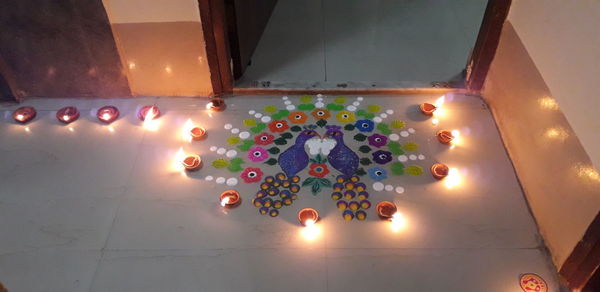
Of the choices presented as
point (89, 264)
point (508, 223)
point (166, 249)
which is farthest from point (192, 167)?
point (508, 223)

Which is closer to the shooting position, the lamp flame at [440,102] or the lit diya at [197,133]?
the lit diya at [197,133]

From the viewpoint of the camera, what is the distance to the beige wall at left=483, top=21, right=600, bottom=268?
1.61 metres

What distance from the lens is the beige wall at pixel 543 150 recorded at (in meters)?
1.61

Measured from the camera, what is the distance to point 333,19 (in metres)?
3.35

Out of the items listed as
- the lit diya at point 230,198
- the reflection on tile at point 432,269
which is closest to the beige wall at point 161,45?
the lit diya at point 230,198

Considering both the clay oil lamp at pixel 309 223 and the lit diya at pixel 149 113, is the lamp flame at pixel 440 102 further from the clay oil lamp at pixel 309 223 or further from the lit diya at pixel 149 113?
the lit diya at pixel 149 113

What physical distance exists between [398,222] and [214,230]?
0.78 m

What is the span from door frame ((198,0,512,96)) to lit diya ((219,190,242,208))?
0.79m

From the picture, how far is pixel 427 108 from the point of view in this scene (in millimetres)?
2463

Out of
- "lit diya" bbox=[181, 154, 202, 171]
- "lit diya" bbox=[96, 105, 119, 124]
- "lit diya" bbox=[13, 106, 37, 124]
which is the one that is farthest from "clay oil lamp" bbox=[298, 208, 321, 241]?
"lit diya" bbox=[13, 106, 37, 124]

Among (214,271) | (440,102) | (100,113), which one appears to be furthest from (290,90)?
(214,271)

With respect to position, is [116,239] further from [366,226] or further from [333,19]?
[333,19]

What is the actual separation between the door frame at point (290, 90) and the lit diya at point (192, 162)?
0.55 meters

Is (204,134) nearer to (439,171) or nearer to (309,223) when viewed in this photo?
(309,223)
